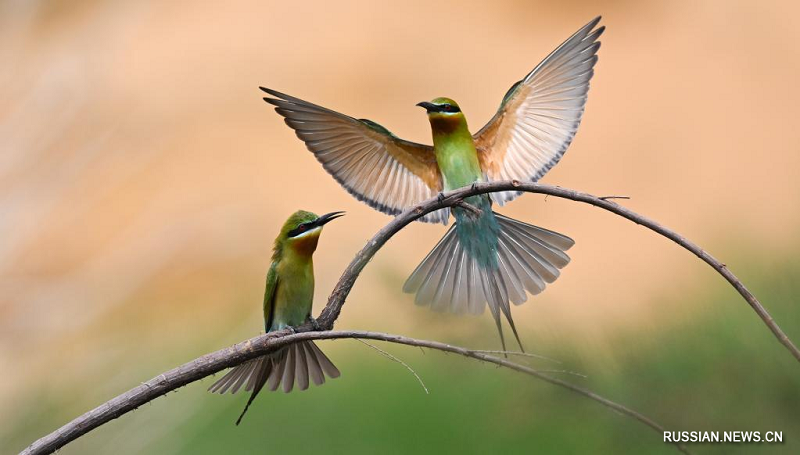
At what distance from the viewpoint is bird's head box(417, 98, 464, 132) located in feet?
4.00

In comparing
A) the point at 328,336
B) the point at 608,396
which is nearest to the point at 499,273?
the point at 328,336

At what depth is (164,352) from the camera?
8.28 ft

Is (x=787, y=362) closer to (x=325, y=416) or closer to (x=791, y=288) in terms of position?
(x=791, y=288)

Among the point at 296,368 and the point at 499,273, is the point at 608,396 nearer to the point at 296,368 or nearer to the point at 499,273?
the point at 499,273

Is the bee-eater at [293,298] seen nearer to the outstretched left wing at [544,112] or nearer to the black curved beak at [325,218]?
the black curved beak at [325,218]

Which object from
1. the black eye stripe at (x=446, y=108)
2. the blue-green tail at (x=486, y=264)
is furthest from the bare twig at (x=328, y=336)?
the black eye stripe at (x=446, y=108)

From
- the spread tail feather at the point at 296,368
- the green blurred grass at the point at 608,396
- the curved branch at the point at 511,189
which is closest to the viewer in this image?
the curved branch at the point at 511,189

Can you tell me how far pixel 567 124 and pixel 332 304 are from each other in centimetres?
44

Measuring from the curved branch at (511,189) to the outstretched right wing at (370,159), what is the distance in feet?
0.79

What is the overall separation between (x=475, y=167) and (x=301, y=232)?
0.26 meters

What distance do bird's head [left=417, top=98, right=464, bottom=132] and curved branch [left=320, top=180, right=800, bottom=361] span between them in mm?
306

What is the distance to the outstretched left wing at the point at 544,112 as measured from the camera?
3.68 feet

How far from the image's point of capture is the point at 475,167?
1.23 m

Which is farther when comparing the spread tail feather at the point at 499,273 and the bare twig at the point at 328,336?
the spread tail feather at the point at 499,273
